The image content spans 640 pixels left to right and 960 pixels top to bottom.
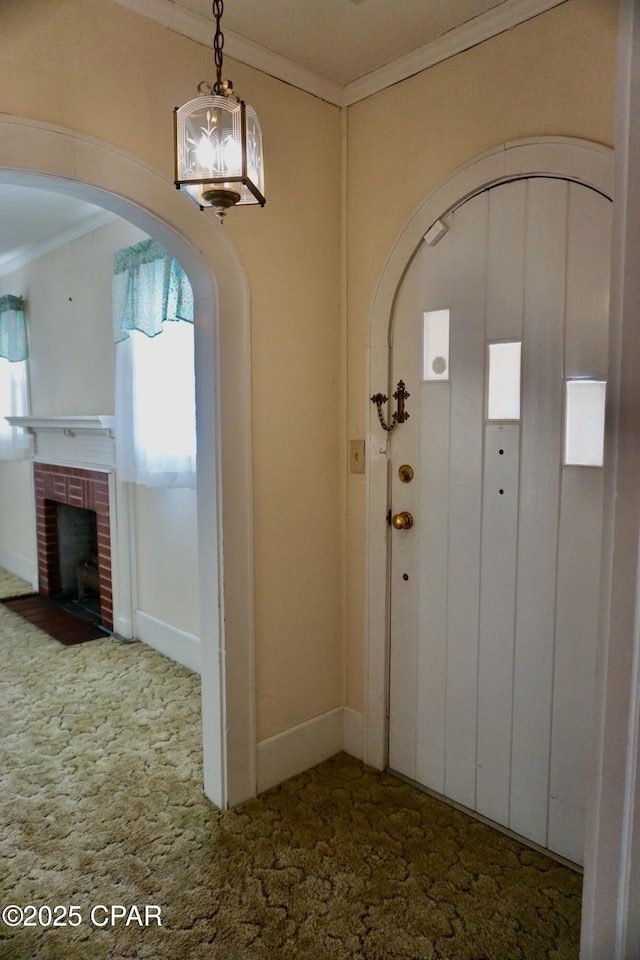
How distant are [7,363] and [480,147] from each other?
443 centimetres

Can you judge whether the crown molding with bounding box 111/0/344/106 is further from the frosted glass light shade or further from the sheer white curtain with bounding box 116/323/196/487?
the sheer white curtain with bounding box 116/323/196/487

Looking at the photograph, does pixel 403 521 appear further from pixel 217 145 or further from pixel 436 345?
pixel 217 145

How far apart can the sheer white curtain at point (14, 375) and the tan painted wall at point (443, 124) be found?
3.42 m

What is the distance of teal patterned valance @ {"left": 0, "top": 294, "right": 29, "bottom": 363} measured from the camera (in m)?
4.91

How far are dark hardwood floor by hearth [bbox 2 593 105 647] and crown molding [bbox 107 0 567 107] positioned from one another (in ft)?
10.6

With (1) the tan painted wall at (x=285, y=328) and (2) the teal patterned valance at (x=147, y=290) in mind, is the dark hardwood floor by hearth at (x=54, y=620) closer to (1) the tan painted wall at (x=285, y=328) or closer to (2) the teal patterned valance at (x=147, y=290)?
(2) the teal patterned valance at (x=147, y=290)

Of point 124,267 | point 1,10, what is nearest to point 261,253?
point 1,10

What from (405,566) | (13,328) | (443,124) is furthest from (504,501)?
(13,328)

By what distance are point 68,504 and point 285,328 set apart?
2864 millimetres

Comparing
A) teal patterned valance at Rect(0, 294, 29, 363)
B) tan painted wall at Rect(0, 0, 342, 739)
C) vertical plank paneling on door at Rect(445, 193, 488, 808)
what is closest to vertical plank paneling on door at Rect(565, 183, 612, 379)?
vertical plank paneling on door at Rect(445, 193, 488, 808)

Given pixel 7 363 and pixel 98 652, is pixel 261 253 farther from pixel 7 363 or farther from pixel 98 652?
pixel 7 363

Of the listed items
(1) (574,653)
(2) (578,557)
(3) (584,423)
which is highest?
(3) (584,423)

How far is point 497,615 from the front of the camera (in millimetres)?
2037

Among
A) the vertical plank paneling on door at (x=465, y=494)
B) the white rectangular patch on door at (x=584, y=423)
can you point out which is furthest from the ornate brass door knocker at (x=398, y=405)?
the white rectangular patch on door at (x=584, y=423)
